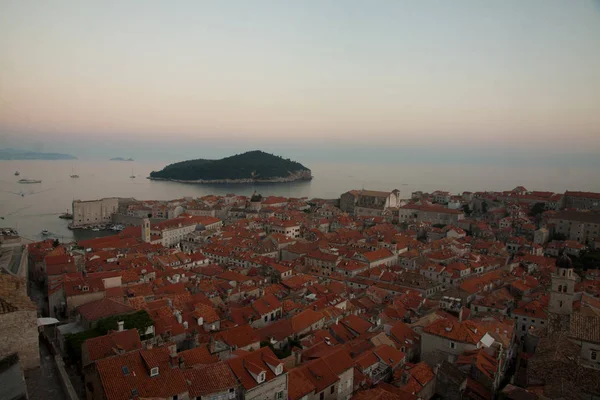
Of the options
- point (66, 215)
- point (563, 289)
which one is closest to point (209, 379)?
point (563, 289)

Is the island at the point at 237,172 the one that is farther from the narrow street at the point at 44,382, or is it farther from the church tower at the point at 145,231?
the narrow street at the point at 44,382

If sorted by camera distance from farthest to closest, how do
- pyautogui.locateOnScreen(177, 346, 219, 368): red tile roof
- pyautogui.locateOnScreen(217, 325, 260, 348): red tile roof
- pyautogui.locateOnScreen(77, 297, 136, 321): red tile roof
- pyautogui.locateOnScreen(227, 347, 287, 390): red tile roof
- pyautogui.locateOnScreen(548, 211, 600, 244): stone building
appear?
pyautogui.locateOnScreen(548, 211, 600, 244): stone building → pyautogui.locateOnScreen(77, 297, 136, 321): red tile roof → pyautogui.locateOnScreen(217, 325, 260, 348): red tile roof → pyautogui.locateOnScreen(177, 346, 219, 368): red tile roof → pyautogui.locateOnScreen(227, 347, 287, 390): red tile roof

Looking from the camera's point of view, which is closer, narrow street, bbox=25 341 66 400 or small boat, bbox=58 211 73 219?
narrow street, bbox=25 341 66 400

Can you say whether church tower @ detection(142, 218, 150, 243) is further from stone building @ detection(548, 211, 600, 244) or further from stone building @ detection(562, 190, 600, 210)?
stone building @ detection(562, 190, 600, 210)

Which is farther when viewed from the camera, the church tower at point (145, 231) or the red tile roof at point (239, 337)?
the church tower at point (145, 231)

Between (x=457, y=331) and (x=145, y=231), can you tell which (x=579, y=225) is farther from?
(x=145, y=231)

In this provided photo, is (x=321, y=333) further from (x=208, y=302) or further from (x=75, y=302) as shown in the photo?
(x=75, y=302)

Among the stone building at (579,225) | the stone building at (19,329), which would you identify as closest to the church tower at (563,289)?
the stone building at (19,329)

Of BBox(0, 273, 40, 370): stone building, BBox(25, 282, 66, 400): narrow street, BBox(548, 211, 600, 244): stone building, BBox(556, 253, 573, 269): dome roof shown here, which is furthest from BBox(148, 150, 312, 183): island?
BBox(0, 273, 40, 370): stone building
